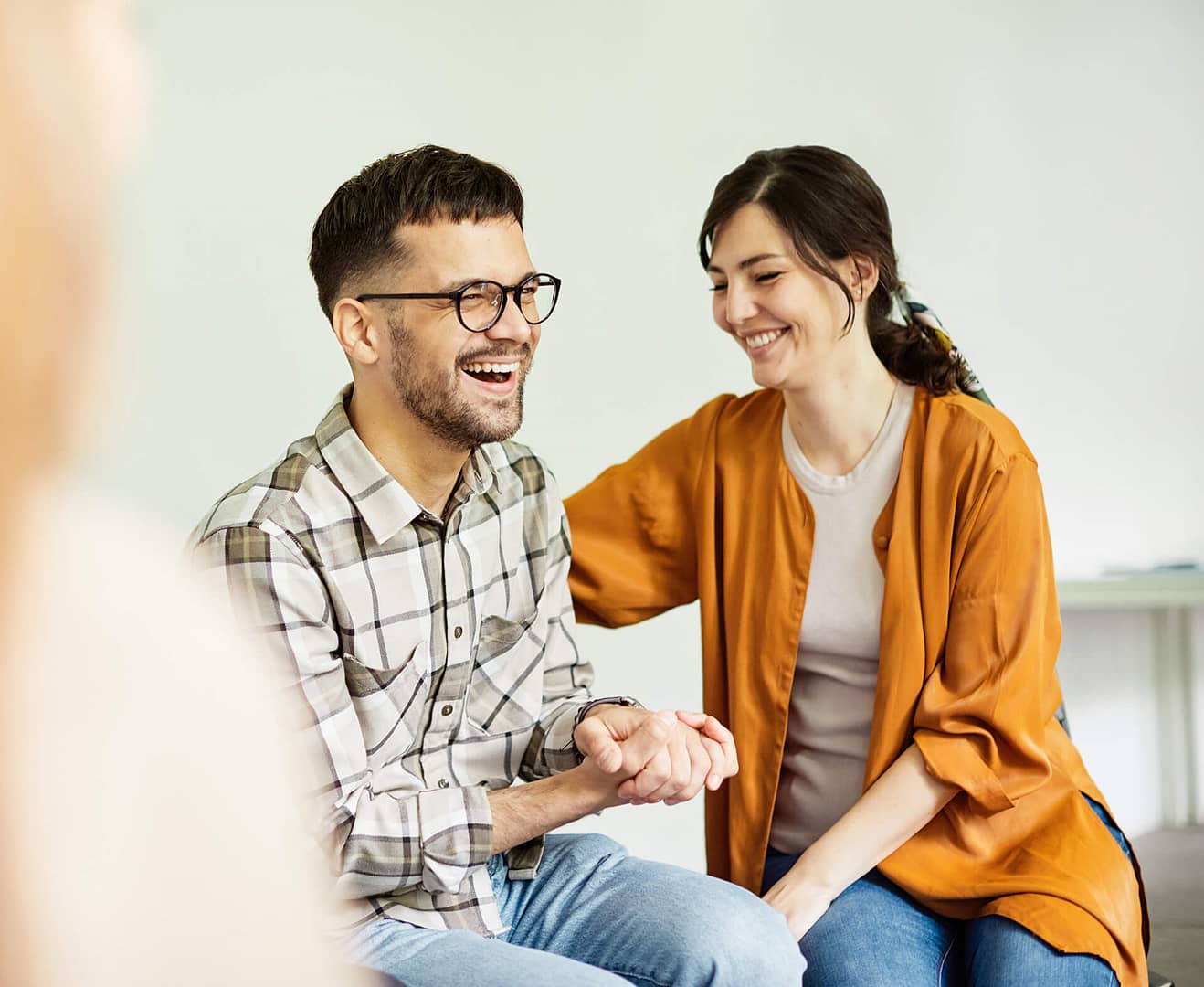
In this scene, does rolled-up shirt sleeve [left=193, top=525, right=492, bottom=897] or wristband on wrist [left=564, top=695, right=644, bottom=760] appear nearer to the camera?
rolled-up shirt sleeve [left=193, top=525, right=492, bottom=897]

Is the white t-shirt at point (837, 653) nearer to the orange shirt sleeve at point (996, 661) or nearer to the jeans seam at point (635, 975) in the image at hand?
the orange shirt sleeve at point (996, 661)

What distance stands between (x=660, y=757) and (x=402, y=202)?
611 mm

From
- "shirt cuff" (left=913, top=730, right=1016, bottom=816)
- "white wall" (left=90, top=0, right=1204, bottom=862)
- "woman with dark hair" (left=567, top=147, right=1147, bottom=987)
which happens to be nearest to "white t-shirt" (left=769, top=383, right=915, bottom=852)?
"woman with dark hair" (left=567, top=147, right=1147, bottom=987)

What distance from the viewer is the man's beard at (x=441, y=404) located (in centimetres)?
131

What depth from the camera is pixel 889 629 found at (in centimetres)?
147

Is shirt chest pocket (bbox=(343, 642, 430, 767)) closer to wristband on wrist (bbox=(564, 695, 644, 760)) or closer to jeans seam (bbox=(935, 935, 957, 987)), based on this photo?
wristband on wrist (bbox=(564, 695, 644, 760))

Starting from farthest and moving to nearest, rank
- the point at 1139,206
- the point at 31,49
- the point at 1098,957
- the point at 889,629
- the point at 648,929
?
the point at 1139,206 → the point at 889,629 → the point at 1098,957 → the point at 648,929 → the point at 31,49

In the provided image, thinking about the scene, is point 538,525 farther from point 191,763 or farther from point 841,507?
point 191,763

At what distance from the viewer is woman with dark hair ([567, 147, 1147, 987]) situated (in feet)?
4.62

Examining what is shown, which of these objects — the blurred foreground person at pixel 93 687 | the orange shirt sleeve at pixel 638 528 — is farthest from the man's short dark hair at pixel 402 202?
the blurred foreground person at pixel 93 687

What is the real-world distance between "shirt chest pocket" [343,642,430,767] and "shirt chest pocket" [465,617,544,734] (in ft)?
0.26

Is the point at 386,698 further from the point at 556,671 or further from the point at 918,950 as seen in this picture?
the point at 918,950

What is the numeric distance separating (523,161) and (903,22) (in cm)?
81

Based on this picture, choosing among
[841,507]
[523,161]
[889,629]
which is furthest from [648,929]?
[523,161]
